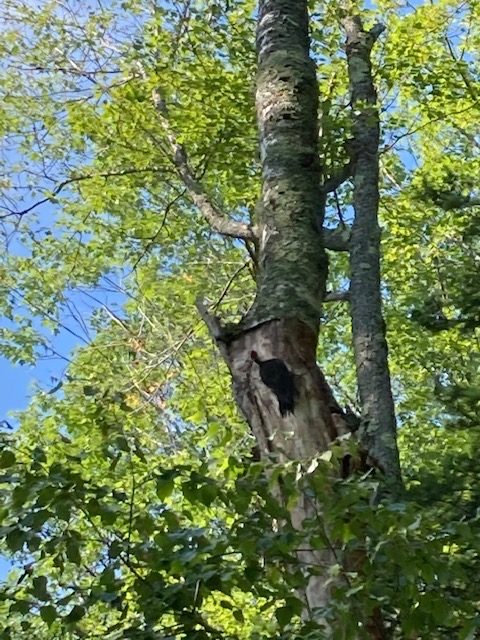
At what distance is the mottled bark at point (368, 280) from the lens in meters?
5.63

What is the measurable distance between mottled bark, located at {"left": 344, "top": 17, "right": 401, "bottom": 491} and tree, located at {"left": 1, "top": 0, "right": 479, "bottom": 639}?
0.07ft

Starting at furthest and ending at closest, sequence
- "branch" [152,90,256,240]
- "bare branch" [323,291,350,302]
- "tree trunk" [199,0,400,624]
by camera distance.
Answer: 1. "bare branch" [323,291,350,302]
2. "branch" [152,90,256,240]
3. "tree trunk" [199,0,400,624]

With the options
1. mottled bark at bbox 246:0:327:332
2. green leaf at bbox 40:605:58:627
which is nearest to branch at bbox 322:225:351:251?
mottled bark at bbox 246:0:327:332

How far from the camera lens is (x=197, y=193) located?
7094mm

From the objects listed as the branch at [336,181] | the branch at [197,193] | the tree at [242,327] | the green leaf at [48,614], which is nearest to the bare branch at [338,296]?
the tree at [242,327]

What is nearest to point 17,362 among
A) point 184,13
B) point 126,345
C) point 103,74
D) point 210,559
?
point 126,345

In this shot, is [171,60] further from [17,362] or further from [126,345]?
[17,362]

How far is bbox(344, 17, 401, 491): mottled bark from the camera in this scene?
5633 millimetres

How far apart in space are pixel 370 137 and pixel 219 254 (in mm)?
4935

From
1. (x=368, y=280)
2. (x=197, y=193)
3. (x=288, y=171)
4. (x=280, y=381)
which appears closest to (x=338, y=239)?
(x=368, y=280)

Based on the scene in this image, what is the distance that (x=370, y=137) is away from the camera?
748 cm

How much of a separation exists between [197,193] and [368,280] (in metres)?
1.61

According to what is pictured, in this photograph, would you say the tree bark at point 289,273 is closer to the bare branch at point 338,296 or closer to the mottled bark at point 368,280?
the mottled bark at point 368,280

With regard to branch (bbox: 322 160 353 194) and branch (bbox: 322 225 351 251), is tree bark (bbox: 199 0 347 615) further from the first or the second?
branch (bbox: 322 225 351 251)
